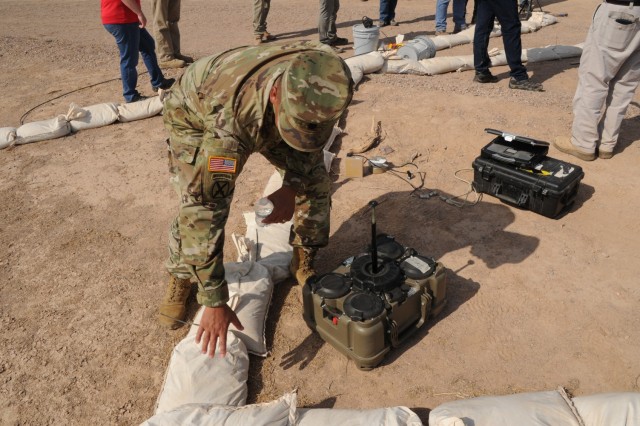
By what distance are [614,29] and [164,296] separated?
3.94 meters

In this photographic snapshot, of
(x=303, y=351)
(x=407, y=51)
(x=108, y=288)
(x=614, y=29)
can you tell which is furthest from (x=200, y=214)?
(x=407, y=51)

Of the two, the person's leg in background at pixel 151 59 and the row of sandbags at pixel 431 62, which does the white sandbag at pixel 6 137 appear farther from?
the row of sandbags at pixel 431 62

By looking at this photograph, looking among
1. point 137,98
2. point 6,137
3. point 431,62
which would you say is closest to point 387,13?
point 431,62

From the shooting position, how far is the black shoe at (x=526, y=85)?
6090 mm

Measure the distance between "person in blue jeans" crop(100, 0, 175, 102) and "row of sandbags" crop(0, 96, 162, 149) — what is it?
0.37 meters

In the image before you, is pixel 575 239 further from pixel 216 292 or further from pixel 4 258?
pixel 4 258

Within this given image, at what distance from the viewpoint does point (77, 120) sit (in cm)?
586

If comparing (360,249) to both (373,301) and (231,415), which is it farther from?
(231,415)

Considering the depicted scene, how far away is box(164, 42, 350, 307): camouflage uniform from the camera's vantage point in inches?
90.0

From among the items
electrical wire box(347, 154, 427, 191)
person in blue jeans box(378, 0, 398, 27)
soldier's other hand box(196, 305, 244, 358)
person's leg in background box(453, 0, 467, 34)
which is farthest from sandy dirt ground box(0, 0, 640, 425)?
person in blue jeans box(378, 0, 398, 27)

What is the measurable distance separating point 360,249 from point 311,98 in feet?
6.05

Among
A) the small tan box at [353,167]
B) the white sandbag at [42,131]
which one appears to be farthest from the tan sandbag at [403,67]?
the white sandbag at [42,131]

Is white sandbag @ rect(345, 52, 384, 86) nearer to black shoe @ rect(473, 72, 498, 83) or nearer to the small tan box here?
black shoe @ rect(473, 72, 498, 83)

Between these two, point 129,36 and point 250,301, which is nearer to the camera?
point 250,301
